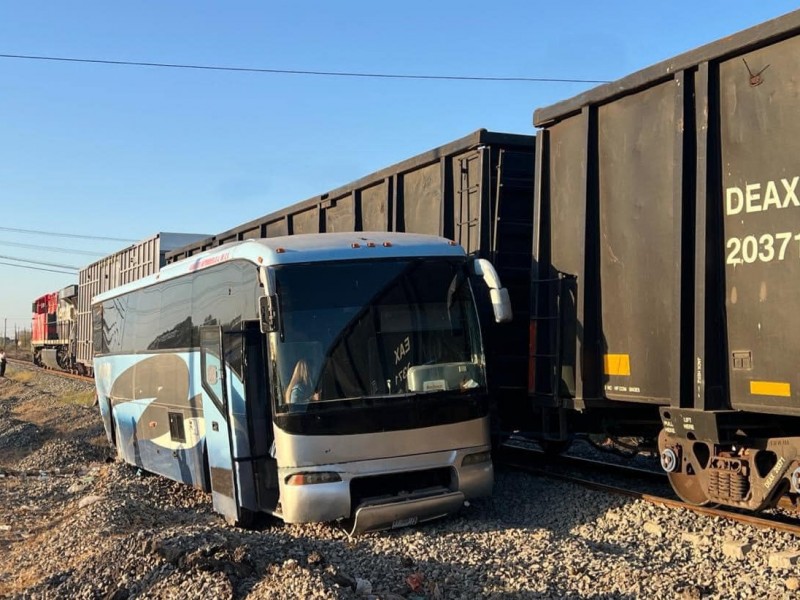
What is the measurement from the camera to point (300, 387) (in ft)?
22.6

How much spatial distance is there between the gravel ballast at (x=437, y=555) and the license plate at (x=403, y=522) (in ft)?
0.23

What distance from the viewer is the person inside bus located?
6.87m

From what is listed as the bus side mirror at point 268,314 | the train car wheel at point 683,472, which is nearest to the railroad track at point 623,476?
the train car wheel at point 683,472

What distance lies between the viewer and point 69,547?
720 cm

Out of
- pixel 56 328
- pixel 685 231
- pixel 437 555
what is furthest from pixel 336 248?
pixel 56 328

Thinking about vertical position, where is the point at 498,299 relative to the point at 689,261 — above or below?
below

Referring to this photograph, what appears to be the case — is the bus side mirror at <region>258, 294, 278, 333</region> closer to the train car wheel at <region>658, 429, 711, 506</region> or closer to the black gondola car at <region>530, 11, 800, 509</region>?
the black gondola car at <region>530, 11, 800, 509</region>

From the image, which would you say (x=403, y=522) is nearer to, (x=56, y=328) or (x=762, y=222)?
(x=762, y=222)

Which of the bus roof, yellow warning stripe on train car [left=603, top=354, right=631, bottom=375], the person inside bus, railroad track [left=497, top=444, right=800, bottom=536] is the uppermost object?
the bus roof

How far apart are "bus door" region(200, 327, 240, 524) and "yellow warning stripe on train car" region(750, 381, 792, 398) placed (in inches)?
182

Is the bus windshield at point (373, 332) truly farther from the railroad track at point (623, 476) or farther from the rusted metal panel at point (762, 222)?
the rusted metal panel at point (762, 222)

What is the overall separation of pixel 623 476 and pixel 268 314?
4728 mm

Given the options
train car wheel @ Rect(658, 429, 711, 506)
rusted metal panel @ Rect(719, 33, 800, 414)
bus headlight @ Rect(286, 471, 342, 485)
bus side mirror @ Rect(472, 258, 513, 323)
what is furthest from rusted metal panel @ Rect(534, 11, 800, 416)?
bus headlight @ Rect(286, 471, 342, 485)

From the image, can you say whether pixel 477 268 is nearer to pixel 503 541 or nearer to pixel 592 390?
pixel 592 390
